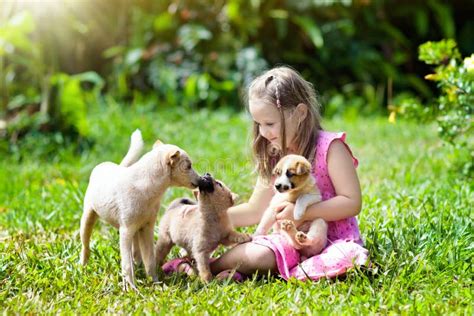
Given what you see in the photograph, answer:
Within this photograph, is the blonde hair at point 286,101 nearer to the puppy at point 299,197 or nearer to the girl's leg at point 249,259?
the puppy at point 299,197

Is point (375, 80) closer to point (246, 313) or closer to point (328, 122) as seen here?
point (328, 122)

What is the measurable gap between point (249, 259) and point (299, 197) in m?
0.40

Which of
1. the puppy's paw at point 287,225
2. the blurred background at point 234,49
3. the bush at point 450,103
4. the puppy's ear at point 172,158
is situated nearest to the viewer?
the puppy's ear at point 172,158

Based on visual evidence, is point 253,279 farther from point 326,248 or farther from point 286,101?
point 286,101

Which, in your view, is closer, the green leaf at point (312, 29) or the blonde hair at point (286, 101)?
the blonde hair at point (286, 101)

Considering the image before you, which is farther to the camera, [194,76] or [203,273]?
[194,76]

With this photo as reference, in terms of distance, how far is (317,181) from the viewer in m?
3.78

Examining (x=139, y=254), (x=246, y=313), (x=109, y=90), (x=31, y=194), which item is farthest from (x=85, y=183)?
(x=109, y=90)

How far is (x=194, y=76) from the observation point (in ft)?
31.7

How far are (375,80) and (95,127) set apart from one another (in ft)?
15.3

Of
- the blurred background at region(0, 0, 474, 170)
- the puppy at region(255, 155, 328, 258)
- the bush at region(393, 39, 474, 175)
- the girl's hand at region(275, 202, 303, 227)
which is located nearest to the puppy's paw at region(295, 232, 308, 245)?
the puppy at region(255, 155, 328, 258)

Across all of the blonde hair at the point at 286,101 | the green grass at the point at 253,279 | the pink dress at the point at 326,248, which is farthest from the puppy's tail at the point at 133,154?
the pink dress at the point at 326,248

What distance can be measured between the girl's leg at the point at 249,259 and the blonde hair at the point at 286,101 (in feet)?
1.69

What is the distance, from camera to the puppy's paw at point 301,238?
11.4ft
